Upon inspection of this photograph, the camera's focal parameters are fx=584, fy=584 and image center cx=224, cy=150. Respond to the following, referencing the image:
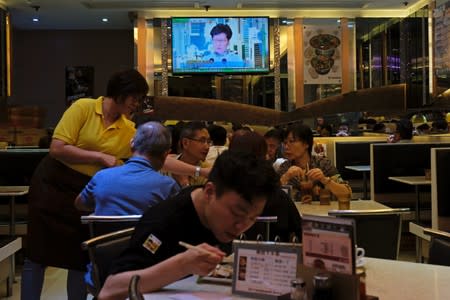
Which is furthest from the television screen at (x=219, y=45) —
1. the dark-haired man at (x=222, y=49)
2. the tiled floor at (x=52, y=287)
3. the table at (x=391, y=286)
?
the table at (x=391, y=286)

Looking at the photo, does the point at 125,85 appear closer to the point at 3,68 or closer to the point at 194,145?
the point at 194,145

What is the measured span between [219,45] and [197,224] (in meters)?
9.08

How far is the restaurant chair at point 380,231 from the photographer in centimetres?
319

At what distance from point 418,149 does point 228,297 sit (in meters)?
6.16

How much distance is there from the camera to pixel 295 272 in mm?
1427

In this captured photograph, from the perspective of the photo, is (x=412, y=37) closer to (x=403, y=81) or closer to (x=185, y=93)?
(x=403, y=81)

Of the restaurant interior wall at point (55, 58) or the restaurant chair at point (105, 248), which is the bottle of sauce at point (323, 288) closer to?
the restaurant chair at point (105, 248)

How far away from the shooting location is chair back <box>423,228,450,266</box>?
2.12 metres

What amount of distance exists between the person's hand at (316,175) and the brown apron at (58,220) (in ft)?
4.82

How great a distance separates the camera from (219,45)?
10.5 metres

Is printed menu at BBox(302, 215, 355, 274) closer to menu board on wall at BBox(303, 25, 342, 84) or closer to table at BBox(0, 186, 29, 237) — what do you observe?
table at BBox(0, 186, 29, 237)

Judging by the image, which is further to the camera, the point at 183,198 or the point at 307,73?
the point at 307,73

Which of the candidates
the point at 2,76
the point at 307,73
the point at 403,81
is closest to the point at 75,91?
the point at 2,76

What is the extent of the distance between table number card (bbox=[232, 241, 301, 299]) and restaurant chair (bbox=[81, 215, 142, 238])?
922 millimetres
